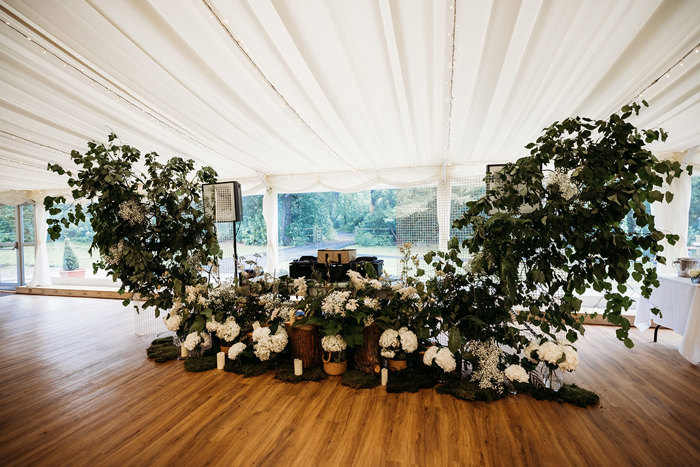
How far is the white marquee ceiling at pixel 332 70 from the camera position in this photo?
78.1 inches

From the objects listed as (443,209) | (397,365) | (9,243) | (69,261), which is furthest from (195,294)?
(9,243)

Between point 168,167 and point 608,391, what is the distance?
472cm

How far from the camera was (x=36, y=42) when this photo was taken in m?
2.22

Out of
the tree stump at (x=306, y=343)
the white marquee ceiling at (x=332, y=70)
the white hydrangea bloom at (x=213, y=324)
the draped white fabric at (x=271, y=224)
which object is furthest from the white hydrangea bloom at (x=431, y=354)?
the draped white fabric at (x=271, y=224)

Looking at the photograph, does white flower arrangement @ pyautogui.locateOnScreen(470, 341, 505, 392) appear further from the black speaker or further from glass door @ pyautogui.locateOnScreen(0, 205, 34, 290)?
glass door @ pyautogui.locateOnScreen(0, 205, 34, 290)

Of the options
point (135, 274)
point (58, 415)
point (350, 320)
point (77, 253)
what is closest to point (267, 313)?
point (350, 320)

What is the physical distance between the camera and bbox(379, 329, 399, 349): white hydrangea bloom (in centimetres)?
259

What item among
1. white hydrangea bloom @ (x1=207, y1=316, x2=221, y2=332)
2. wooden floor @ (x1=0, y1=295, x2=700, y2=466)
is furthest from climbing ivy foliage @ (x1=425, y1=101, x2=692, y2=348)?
white hydrangea bloom @ (x1=207, y1=316, x2=221, y2=332)

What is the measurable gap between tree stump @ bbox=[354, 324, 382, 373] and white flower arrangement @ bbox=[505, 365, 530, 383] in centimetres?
112

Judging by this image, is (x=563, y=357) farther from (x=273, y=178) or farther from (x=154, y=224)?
(x=273, y=178)

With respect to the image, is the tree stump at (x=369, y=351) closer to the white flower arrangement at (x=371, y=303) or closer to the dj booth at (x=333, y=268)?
the white flower arrangement at (x=371, y=303)

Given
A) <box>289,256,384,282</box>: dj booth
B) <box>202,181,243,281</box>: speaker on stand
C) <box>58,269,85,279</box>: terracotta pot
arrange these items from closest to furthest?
<box>202,181,243,281</box>: speaker on stand → <box>289,256,384,282</box>: dj booth → <box>58,269,85,279</box>: terracotta pot

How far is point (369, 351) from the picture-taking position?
9.12 feet

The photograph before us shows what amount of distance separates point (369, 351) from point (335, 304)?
60cm
